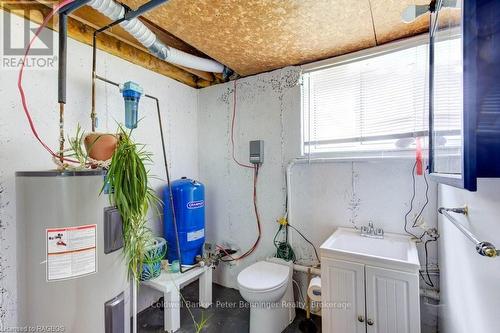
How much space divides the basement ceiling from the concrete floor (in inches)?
89.0

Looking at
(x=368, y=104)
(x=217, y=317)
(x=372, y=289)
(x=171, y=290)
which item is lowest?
(x=217, y=317)

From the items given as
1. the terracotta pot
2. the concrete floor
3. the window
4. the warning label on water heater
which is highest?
the window

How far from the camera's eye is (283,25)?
155 centimetres

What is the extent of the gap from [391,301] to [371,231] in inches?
20.3

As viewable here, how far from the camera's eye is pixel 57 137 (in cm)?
157

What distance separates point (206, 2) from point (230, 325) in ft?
7.73

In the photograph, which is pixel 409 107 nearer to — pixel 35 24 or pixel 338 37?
pixel 338 37

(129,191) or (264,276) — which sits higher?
(129,191)

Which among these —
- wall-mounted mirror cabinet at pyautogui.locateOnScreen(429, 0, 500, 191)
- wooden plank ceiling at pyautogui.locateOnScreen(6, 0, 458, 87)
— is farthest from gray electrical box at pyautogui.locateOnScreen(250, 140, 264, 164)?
wall-mounted mirror cabinet at pyautogui.locateOnScreen(429, 0, 500, 191)

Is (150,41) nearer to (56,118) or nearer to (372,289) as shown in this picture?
(56,118)

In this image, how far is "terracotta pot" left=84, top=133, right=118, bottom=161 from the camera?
3.85ft

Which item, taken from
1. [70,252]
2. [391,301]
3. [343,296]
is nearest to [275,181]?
[343,296]

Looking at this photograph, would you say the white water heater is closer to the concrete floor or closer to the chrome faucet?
the concrete floor

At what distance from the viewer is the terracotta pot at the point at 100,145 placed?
1173 mm
